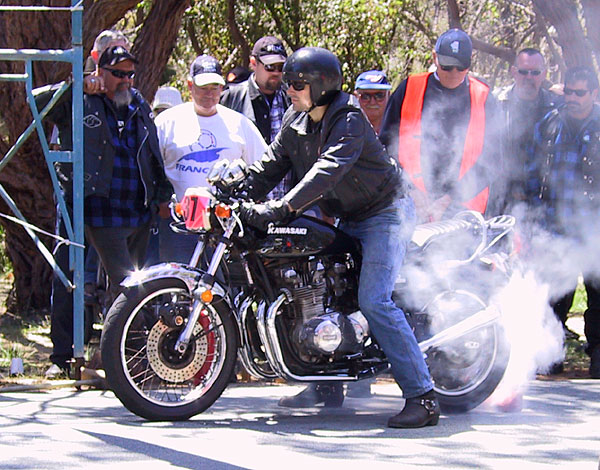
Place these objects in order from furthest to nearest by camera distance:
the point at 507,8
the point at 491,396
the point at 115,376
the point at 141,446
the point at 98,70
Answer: the point at 507,8
the point at 98,70
the point at 491,396
the point at 115,376
the point at 141,446

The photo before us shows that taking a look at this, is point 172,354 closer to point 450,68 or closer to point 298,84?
point 298,84

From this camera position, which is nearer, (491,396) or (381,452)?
(381,452)

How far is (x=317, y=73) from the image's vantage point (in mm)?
6336

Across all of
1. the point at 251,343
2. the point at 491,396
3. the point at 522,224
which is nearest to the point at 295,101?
the point at 251,343

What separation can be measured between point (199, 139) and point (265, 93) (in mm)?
906

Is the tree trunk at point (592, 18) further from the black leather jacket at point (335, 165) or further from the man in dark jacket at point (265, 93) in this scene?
the black leather jacket at point (335, 165)

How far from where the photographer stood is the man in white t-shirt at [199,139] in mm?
7895

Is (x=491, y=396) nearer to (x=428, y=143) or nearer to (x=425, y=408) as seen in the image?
(x=425, y=408)

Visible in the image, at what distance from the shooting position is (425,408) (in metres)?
6.40

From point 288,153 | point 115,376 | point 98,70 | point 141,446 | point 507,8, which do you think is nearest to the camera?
point 141,446

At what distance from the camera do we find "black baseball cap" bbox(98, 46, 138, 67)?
7.69m

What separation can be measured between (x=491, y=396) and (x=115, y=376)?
2.49m

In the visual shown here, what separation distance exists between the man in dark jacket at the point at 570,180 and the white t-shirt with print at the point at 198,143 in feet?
7.37

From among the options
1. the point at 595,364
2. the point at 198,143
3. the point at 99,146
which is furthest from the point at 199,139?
the point at 595,364
